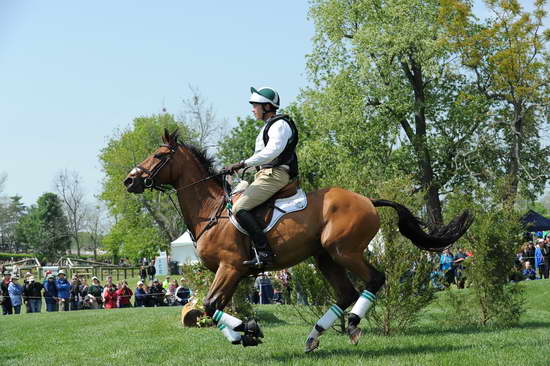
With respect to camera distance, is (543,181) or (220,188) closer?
(220,188)

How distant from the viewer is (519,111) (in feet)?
106

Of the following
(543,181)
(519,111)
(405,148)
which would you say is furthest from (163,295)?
(543,181)

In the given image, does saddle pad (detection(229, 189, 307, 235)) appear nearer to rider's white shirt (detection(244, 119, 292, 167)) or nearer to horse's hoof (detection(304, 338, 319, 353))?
rider's white shirt (detection(244, 119, 292, 167))

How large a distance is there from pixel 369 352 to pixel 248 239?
7.00ft

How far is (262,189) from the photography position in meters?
8.49

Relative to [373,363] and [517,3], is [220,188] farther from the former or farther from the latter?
Result: [517,3]

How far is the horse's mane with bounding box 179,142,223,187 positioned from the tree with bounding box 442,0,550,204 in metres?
25.1

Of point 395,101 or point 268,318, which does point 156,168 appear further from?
point 395,101

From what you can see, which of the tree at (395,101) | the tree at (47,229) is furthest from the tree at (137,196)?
the tree at (395,101)

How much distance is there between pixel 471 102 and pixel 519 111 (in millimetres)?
3538

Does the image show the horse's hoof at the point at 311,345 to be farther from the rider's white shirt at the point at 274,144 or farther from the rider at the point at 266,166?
the rider's white shirt at the point at 274,144

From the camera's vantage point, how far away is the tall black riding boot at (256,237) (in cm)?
830

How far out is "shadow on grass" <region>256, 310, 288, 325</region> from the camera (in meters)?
15.6

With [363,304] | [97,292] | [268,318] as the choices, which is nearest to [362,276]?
Answer: [363,304]
